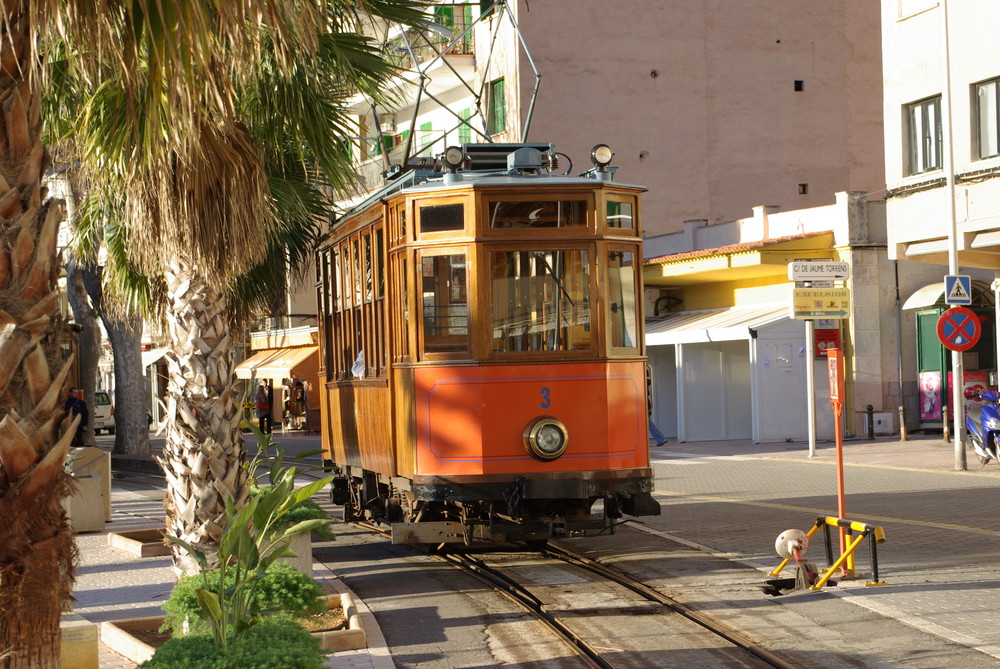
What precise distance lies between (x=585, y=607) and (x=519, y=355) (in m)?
2.28

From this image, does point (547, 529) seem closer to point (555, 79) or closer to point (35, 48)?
point (35, 48)

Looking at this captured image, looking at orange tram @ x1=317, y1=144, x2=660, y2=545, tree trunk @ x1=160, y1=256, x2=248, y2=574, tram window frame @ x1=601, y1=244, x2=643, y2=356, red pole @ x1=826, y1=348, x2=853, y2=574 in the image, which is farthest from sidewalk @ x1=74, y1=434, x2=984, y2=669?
red pole @ x1=826, y1=348, x2=853, y2=574

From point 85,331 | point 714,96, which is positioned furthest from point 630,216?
point 714,96

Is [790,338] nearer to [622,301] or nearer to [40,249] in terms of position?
[622,301]

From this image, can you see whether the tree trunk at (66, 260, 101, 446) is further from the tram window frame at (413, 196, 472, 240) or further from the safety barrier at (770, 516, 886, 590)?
the safety barrier at (770, 516, 886, 590)

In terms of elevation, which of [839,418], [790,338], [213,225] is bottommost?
[839,418]

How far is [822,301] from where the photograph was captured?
21.6 metres

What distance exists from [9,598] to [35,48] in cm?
201

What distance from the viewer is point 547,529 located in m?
11.6

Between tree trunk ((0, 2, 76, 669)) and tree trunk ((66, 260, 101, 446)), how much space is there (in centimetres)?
2570

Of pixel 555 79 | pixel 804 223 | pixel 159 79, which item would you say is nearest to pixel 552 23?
pixel 555 79

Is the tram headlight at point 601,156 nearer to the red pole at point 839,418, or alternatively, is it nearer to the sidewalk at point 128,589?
the red pole at point 839,418

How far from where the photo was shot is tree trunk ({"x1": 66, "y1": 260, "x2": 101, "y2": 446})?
3272 cm

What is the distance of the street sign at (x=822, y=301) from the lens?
68.4 feet
